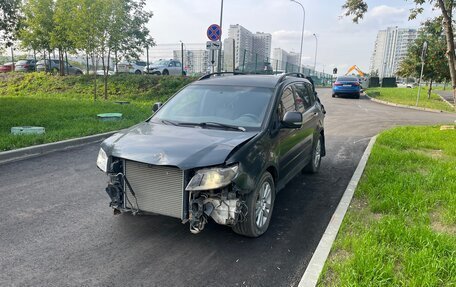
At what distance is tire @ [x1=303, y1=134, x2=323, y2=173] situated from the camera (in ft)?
20.4

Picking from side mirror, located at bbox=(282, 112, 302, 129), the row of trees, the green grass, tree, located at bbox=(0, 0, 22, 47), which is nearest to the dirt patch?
side mirror, located at bbox=(282, 112, 302, 129)

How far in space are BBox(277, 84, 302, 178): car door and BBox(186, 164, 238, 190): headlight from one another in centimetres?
118

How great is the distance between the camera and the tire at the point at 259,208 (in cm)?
365

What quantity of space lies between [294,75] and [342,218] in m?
2.73

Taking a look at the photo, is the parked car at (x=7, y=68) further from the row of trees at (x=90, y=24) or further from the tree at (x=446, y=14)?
the tree at (x=446, y=14)

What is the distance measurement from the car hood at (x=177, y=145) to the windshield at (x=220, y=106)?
0.34 meters

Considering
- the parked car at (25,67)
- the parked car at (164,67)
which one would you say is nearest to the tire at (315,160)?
the parked car at (164,67)

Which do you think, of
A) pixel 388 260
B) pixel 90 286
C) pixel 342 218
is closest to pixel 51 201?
pixel 90 286

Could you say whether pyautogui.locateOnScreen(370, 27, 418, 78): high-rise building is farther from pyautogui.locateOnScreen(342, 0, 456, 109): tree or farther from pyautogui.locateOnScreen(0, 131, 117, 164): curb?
pyautogui.locateOnScreen(0, 131, 117, 164): curb

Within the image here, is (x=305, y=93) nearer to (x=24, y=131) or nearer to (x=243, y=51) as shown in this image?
(x=24, y=131)

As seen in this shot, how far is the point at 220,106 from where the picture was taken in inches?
184

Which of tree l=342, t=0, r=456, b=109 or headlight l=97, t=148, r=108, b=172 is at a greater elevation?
tree l=342, t=0, r=456, b=109

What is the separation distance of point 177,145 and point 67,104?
11718 mm

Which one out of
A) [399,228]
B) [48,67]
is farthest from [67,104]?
[48,67]
